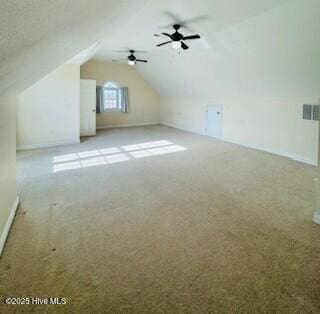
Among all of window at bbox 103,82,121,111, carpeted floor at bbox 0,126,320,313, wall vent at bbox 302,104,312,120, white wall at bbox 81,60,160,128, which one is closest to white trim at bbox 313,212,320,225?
carpeted floor at bbox 0,126,320,313

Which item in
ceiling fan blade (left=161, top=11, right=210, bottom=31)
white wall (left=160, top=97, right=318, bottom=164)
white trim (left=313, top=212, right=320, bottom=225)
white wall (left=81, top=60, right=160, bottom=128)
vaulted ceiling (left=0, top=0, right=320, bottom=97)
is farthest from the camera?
white wall (left=81, top=60, right=160, bottom=128)

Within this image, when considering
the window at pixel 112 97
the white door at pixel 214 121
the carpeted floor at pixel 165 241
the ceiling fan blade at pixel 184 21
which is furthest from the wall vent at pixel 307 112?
the window at pixel 112 97

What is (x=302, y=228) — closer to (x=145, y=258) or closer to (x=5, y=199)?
(x=145, y=258)

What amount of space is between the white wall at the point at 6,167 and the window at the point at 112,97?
6.94m

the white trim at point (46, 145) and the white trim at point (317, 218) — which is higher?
the white trim at point (46, 145)

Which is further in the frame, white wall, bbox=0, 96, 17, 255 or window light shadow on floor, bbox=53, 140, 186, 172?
window light shadow on floor, bbox=53, 140, 186, 172

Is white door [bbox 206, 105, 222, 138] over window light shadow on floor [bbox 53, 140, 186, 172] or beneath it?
over

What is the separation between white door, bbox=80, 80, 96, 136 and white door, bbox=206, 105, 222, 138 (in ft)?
12.2

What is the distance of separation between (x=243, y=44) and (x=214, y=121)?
10.1ft

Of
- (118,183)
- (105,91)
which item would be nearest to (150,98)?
(105,91)

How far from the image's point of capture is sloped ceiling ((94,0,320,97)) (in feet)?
11.6

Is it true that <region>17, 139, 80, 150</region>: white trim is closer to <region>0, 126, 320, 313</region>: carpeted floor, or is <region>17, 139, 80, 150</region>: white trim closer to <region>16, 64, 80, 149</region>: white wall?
<region>16, 64, 80, 149</region>: white wall

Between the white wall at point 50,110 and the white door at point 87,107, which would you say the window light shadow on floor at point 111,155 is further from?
the white door at point 87,107

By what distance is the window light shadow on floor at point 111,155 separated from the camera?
4.68m
